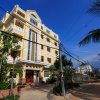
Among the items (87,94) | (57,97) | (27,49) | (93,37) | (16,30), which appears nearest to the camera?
(93,37)

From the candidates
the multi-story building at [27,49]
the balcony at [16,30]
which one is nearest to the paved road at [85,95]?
the multi-story building at [27,49]

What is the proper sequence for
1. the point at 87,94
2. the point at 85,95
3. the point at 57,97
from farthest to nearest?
the point at 87,94 → the point at 85,95 → the point at 57,97

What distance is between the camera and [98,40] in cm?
420

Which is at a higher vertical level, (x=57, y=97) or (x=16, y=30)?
(x=16, y=30)

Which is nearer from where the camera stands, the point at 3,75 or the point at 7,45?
the point at 7,45

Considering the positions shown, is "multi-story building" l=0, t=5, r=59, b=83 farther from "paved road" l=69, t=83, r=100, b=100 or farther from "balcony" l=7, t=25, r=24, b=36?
"paved road" l=69, t=83, r=100, b=100

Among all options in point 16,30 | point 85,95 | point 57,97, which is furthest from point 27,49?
point 85,95

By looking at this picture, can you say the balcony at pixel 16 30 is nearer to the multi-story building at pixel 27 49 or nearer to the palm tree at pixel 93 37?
the multi-story building at pixel 27 49

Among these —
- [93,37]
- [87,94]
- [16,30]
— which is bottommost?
[87,94]

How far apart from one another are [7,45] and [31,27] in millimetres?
11160

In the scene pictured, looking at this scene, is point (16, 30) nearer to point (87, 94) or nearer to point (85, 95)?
point (85, 95)

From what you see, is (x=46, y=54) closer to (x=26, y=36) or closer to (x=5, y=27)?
(x=26, y=36)

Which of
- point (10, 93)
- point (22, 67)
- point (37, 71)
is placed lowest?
point (10, 93)

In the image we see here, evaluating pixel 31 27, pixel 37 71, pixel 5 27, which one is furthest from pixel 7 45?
pixel 5 27
